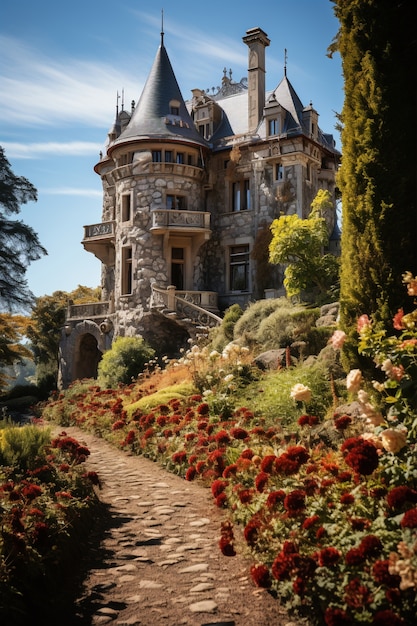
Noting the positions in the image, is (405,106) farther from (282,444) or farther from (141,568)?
(141,568)

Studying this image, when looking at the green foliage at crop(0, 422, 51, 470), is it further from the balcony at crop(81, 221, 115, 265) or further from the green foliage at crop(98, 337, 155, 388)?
the balcony at crop(81, 221, 115, 265)

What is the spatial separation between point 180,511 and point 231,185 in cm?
1896

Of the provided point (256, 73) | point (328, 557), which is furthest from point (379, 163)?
point (256, 73)

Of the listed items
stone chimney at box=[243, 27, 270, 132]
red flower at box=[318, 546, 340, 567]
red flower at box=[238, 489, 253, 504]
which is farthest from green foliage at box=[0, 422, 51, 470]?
stone chimney at box=[243, 27, 270, 132]

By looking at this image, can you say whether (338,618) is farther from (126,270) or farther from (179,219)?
(126,270)

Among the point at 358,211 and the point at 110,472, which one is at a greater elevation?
the point at 358,211

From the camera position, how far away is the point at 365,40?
934cm

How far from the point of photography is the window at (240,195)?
24236 mm

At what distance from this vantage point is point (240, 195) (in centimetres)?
2436

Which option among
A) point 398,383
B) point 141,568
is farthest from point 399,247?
point 141,568

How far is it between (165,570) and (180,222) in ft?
60.6

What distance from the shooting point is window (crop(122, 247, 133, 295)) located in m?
24.2

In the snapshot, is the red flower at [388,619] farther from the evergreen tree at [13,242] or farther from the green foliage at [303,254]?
the evergreen tree at [13,242]

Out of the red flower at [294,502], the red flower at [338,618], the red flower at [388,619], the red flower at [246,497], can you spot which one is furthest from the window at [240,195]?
the red flower at [388,619]
